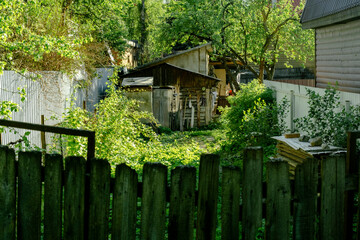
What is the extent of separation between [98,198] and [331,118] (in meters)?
6.91

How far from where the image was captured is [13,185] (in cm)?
362

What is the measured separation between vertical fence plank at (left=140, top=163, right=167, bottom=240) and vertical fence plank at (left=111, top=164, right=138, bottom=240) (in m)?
0.09

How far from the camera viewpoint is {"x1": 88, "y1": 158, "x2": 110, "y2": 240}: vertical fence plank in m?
3.47

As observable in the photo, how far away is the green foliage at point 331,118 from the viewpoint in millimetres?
8414

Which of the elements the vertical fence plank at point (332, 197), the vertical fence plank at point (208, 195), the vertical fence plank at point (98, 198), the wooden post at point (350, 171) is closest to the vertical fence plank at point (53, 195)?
the vertical fence plank at point (98, 198)

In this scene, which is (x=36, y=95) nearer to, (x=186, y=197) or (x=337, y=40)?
(x=186, y=197)

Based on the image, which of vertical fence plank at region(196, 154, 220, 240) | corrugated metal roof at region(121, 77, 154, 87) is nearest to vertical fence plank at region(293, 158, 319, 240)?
vertical fence plank at region(196, 154, 220, 240)

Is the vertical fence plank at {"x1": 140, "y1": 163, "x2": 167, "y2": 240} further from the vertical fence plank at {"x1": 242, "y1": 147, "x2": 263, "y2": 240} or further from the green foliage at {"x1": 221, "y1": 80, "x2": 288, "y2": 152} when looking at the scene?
the green foliage at {"x1": 221, "y1": 80, "x2": 288, "y2": 152}

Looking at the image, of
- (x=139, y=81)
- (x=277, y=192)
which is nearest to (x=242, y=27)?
(x=139, y=81)

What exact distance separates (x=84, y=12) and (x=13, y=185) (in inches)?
778

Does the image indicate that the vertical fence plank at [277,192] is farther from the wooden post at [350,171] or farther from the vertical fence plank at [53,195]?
the vertical fence plank at [53,195]

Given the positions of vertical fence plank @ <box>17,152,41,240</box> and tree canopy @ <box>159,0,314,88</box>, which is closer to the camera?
vertical fence plank @ <box>17,152,41,240</box>

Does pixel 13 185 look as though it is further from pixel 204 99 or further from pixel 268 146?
pixel 204 99

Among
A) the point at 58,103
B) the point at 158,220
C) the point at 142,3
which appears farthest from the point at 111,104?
the point at 142,3
